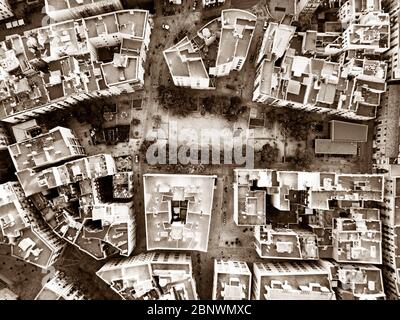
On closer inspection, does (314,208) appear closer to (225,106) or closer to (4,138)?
(225,106)

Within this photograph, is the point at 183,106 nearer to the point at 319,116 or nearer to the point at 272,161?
the point at 272,161

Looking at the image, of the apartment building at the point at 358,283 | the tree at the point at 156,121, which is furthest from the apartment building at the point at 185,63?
the apartment building at the point at 358,283

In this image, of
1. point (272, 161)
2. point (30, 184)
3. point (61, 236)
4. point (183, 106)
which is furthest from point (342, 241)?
point (30, 184)

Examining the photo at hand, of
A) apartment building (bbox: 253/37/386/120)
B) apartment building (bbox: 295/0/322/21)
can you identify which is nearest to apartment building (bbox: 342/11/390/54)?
apartment building (bbox: 253/37/386/120)

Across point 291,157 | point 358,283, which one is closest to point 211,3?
point 291,157

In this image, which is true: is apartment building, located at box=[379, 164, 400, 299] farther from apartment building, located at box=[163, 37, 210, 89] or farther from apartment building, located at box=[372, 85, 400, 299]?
apartment building, located at box=[163, 37, 210, 89]

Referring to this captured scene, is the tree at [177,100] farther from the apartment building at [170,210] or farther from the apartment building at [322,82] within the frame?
the apartment building at [170,210]
